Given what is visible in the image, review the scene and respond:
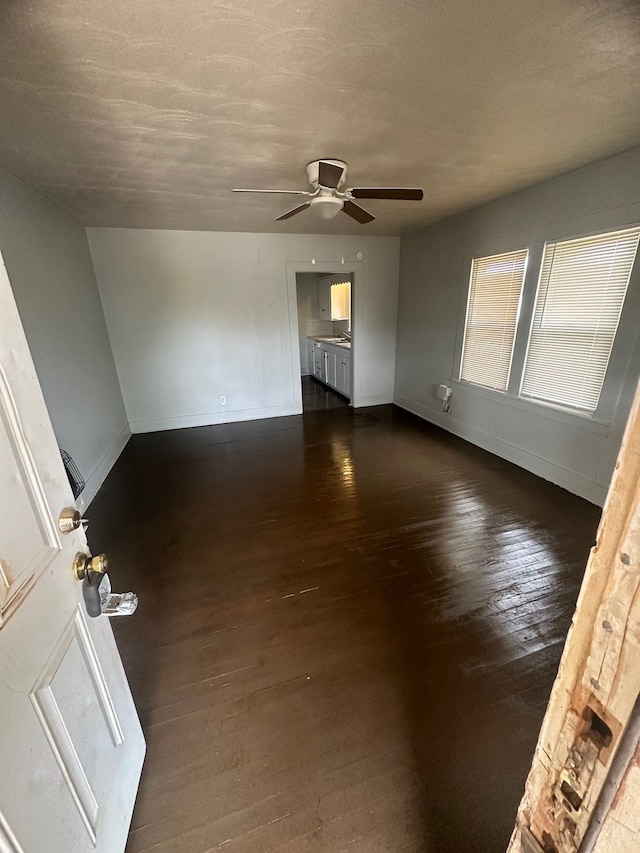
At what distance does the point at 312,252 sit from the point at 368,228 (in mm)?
799

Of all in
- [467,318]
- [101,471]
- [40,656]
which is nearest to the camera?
[40,656]

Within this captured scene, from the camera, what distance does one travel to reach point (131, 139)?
6.47 feet

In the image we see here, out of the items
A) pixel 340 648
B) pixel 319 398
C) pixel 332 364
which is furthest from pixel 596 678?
pixel 332 364

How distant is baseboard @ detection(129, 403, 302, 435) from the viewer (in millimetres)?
4707

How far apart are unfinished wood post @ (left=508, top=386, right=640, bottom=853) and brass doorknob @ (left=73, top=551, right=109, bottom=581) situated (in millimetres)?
941

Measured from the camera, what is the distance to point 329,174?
7.27ft

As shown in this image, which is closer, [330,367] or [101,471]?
[101,471]

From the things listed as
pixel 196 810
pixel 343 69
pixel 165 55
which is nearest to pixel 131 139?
pixel 165 55

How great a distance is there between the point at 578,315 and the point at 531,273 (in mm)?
603

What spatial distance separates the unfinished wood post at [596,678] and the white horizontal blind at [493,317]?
11.4ft

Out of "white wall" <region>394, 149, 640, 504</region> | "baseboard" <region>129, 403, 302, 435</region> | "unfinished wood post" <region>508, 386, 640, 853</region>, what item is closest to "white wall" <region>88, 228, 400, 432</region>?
"baseboard" <region>129, 403, 302, 435</region>

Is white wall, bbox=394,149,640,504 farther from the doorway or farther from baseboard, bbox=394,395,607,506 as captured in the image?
the doorway

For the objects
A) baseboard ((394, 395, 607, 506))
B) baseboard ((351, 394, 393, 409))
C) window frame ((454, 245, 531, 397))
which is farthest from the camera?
baseboard ((351, 394, 393, 409))

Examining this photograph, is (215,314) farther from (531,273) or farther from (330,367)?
(531,273)
